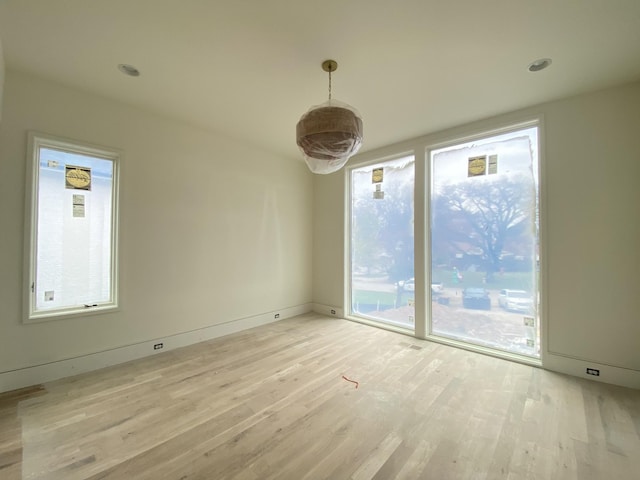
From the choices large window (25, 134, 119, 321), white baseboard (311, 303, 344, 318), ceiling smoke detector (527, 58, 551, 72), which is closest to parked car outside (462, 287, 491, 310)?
white baseboard (311, 303, 344, 318)

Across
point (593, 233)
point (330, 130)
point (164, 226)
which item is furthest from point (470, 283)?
point (164, 226)

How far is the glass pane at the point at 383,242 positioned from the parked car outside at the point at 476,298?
0.70 m

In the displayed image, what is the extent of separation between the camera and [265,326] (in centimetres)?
434

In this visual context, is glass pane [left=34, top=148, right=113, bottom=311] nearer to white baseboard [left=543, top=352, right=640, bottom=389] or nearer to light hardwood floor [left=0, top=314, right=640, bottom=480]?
light hardwood floor [left=0, top=314, right=640, bottom=480]

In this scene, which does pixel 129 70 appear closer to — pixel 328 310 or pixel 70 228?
pixel 70 228

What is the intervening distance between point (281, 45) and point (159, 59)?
3.61 ft

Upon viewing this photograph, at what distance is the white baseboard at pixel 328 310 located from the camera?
4871 mm

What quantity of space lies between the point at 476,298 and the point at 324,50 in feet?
11.1

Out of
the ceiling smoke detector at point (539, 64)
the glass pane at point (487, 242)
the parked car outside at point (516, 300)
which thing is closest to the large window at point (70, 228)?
the glass pane at point (487, 242)

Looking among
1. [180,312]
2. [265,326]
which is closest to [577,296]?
[265,326]

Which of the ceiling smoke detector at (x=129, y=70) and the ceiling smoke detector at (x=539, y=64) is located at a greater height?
the ceiling smoke detector at (x=129, y=70)

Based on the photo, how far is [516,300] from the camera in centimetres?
320

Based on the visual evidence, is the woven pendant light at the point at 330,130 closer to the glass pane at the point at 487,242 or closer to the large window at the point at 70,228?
the glass pane at the point at 487,242

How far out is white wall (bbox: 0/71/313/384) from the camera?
2463 millimetres
